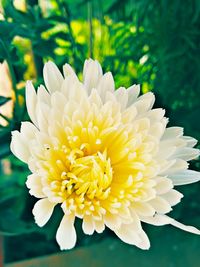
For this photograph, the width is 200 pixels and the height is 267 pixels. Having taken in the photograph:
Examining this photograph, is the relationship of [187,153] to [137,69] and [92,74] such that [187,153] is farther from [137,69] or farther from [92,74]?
[137,69]

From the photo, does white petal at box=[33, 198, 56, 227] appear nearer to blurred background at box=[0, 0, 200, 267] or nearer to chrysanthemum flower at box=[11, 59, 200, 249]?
chrysanthemum flower at box=[11, 59, 200, 249]

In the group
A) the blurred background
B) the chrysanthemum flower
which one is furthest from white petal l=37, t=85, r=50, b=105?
the blurred background

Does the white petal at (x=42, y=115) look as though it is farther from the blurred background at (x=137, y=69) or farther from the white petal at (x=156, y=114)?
the blurred background at (x=137, y=69)

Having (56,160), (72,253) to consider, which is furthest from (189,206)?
(56,160)

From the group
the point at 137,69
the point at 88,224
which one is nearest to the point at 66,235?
the point at 88,224

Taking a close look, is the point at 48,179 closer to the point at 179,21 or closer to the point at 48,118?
the point at 48,118

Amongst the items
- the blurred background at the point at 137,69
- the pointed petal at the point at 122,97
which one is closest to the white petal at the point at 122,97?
the pointed petal at the point at 122,97
